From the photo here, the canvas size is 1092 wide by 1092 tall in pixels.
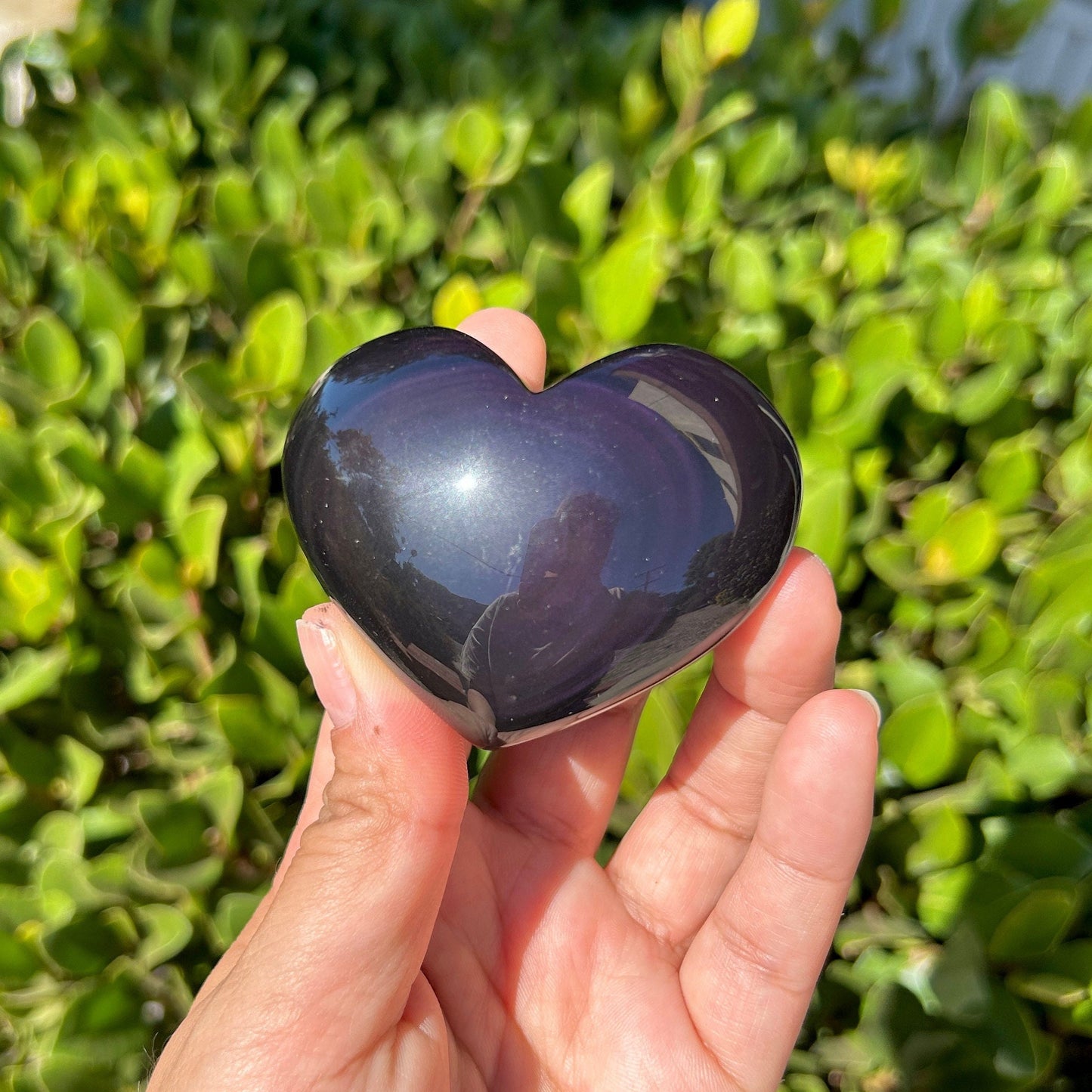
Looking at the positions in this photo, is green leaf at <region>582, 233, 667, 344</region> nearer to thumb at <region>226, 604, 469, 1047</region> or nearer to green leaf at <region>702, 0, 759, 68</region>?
green leaf at <region>702, 0, 759, 68</region>

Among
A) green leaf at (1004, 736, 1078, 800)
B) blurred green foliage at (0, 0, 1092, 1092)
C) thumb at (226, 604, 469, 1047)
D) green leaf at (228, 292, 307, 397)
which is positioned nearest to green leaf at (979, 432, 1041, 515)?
blurred green foliage at (0, 0, 1092, 1092)

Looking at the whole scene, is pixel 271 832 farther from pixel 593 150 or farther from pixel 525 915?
pixel 593 150

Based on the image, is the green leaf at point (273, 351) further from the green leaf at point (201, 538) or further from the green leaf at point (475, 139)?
the green leaf at point (475, 139)

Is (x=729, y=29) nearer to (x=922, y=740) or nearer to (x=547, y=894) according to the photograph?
(x=922, y=740)

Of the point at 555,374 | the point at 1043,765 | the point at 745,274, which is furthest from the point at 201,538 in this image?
the point at 1043,765

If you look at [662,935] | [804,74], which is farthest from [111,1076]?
[804,74]

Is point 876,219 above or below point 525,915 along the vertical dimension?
above

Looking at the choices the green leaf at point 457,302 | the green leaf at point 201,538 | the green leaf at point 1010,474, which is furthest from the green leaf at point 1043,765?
the green leaf at point 201,538

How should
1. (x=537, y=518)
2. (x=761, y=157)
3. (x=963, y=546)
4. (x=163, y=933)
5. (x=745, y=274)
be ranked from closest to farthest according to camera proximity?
1. (x=537, y=518)
2. (x=163, y=933)
3. (x=963, y=546)
4. (x=745, y=274)
5. (x=761, y=157)
